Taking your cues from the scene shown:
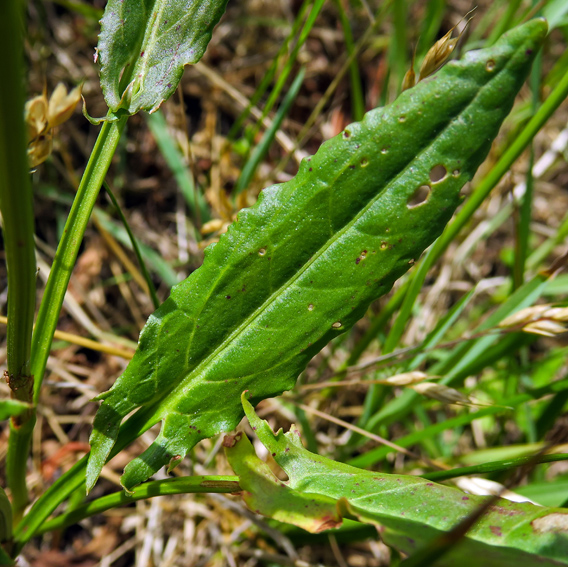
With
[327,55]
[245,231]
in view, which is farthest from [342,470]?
[327,55]

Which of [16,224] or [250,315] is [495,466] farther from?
[16,224]

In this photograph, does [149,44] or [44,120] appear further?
[44,120]

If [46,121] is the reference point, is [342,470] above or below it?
below

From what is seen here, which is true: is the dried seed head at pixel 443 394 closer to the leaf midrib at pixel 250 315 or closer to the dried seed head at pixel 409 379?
the dried seed head at pixel 409 379

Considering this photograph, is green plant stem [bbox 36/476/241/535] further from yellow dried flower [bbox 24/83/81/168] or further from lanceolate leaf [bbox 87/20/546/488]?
yellow dried flower [bbox 24/83/81/168]

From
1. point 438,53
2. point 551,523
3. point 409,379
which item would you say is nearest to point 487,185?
point 438,53

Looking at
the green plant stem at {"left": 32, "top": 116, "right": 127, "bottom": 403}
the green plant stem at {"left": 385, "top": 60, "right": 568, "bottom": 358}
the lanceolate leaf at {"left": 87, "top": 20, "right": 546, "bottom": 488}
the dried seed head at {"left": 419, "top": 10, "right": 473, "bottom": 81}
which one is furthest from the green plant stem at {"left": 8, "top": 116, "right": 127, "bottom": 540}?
the green plant stem at {"left": 385, "top": 60, "right": 568, "bottom": 358}

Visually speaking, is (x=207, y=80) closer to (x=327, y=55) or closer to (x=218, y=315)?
(x=327, y=55)
